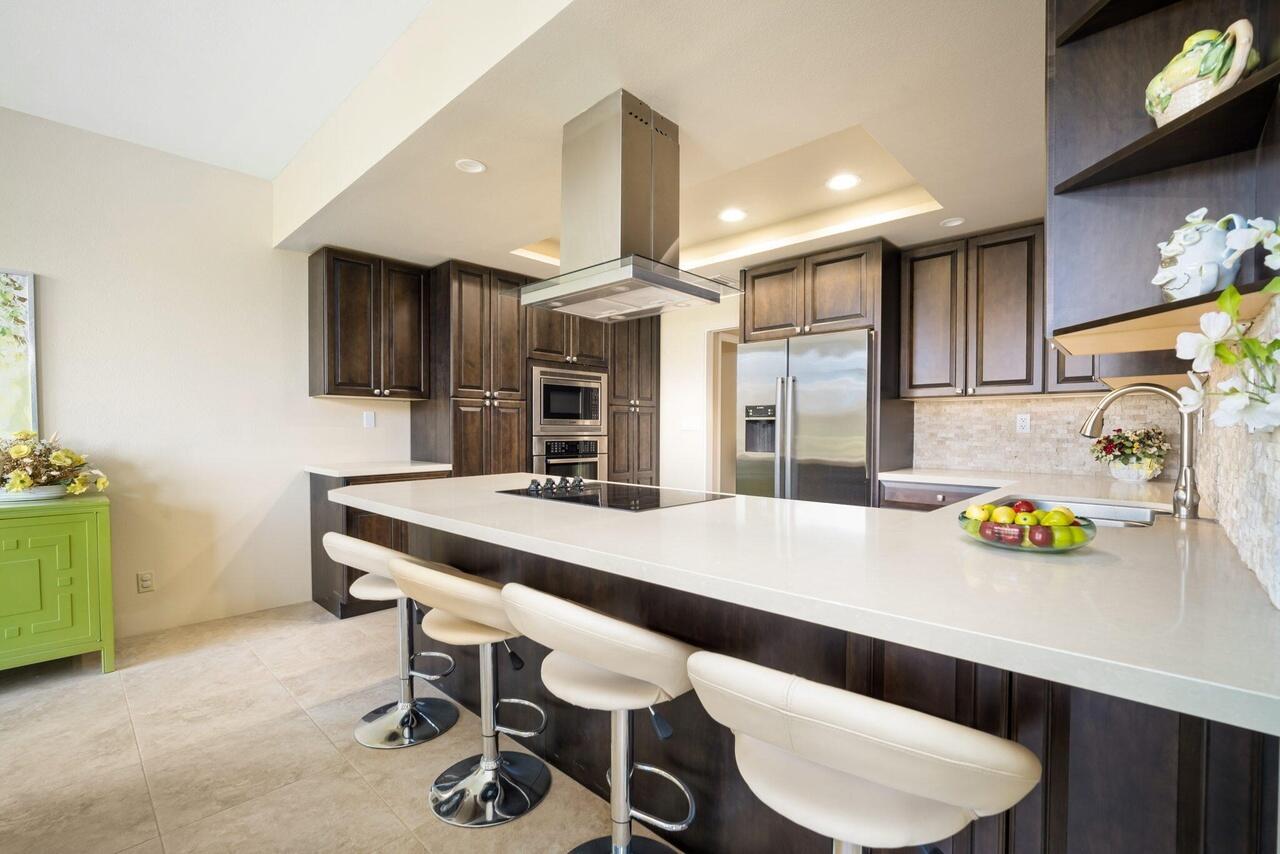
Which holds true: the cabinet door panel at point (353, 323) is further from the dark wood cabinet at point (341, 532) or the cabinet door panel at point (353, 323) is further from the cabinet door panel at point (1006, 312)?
the cabinet door panel at point (1006, 312)

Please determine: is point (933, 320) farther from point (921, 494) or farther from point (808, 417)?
point (921, 494)

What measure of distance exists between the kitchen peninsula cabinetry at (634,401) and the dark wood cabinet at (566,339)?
0.14 metres

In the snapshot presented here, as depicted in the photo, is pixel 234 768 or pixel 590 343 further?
pixel 590 343

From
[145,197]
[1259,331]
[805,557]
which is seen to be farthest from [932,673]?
[145,197]

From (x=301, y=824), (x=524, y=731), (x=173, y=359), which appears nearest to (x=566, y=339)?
(x=173, y=359)

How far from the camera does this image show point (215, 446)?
3396 millimetres

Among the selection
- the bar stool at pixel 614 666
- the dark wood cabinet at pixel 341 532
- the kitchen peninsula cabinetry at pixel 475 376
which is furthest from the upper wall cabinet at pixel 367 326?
the bar stool at pixel 614 666

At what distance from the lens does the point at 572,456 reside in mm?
4531

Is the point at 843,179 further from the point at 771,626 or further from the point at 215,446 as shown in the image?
the point at 215,446

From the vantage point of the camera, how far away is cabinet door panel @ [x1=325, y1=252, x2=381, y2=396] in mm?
3568

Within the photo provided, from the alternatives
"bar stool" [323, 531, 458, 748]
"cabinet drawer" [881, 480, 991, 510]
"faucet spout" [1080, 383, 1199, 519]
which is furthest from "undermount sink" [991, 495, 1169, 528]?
"bar stool" [323, 531, 458, 748]

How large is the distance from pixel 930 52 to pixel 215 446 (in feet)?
13.2

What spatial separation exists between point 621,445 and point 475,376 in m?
1.50

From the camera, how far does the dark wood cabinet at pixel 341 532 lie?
339 cm
